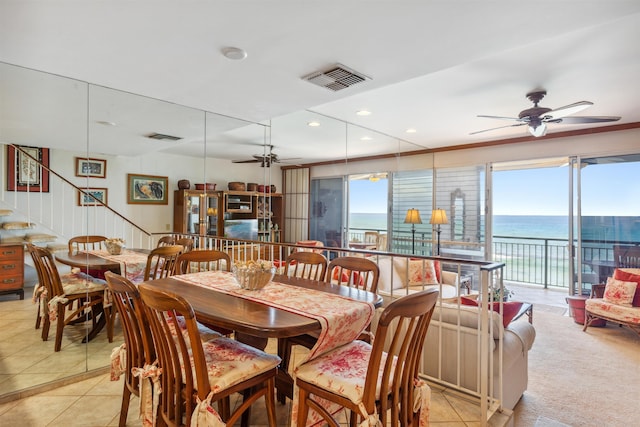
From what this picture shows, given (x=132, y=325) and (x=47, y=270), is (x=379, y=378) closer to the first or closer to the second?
(x=132, y=325)

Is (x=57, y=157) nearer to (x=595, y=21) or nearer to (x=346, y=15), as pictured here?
(x=346, y=15)

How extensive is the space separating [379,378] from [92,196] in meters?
2.77

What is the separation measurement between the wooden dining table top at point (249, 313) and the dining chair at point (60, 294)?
109 cm

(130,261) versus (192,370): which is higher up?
(130,261)

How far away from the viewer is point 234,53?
7.44 ft

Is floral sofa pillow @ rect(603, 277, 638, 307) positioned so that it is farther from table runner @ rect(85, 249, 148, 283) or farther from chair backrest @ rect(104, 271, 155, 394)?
table runner @ rect(85, 249, 148, 283)

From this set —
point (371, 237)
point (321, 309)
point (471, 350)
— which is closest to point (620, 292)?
point (471, 350)

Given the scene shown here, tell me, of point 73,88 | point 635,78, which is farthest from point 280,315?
point 635,78

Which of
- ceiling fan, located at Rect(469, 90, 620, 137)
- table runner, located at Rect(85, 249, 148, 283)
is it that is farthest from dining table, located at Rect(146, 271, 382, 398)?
ceiling fan, located at Rect(469, 90, 620, 137)

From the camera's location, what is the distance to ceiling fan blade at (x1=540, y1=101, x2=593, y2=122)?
294 cm

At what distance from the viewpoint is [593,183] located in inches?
187

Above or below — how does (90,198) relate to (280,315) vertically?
above

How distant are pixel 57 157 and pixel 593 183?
6.24m

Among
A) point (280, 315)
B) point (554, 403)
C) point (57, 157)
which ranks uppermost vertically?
point (57, 157)
